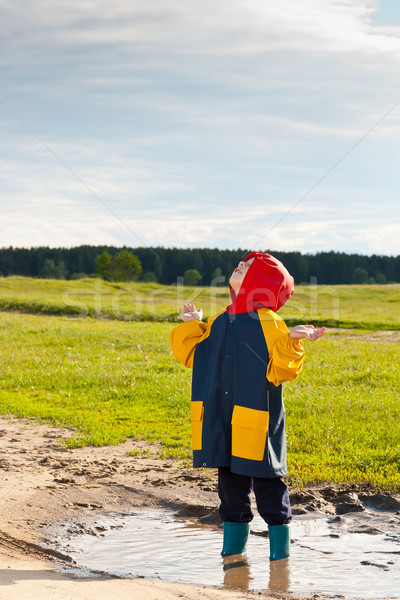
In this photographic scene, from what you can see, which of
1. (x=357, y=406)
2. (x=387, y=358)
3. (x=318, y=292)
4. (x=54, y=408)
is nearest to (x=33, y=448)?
(x=54, y=408)

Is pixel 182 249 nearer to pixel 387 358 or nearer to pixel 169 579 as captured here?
pixel 387 358

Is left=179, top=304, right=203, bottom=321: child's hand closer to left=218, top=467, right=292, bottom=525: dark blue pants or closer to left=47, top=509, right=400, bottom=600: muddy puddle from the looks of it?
left=218, top=467, right=292, bottom=525: dark blue pants

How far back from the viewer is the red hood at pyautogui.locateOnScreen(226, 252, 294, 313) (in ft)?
16.3

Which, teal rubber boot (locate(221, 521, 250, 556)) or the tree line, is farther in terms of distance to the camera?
the tree line

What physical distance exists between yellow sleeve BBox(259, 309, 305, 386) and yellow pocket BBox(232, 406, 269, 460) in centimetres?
28

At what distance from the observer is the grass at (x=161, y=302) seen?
94.0 ft

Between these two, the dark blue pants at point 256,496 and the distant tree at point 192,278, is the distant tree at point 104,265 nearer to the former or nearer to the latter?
the distant tree at point 192,278

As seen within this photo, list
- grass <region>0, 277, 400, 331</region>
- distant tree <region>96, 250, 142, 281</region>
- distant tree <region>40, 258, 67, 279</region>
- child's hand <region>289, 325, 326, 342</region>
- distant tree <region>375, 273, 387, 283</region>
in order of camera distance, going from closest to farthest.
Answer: child's hand <region>289, 325, 326, 342</region>
grass <region>0, 277, 400, 331</region>
distant tree <region>96, 250, 142, 281</region>
distant tree <region>40, 258, 67, 279</region>
distant tree <region>375, 273, 387, 283</region>

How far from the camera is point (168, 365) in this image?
13.3m

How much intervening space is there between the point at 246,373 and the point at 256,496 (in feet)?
3.20

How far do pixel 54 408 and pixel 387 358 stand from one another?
766 centimetres

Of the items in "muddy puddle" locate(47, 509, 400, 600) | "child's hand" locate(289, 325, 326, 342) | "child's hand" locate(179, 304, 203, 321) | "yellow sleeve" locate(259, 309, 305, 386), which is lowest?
"muddy puddle" locate(47, 509, 400, 600)

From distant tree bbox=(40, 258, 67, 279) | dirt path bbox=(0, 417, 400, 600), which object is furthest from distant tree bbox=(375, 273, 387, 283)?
dirt path bbox=(0, 417, 400, 600)

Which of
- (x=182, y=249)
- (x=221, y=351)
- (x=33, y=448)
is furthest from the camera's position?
(x=182, y=249)
